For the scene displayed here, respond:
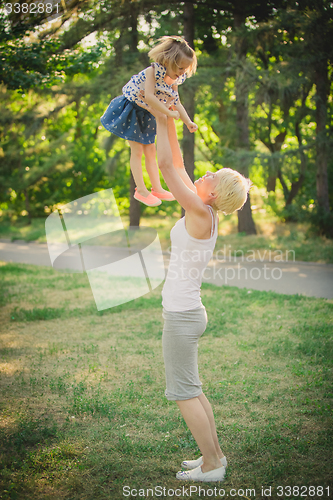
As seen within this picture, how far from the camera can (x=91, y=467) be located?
278 centimetres

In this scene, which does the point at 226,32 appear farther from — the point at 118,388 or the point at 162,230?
the point at 118,388

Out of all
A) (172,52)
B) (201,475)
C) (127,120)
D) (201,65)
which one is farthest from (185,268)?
(201,65)

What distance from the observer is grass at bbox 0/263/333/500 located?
2676 millimetres

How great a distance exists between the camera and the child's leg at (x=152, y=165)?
9.44 ft

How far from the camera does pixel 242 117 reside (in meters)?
12.4

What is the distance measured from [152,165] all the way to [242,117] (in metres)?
10.4

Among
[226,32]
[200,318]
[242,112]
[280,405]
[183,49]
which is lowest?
[280,405]

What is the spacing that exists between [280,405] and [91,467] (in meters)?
1.74

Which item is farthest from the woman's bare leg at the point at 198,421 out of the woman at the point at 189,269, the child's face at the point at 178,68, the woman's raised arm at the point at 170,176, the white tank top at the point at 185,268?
the child's face at the point at 178,68

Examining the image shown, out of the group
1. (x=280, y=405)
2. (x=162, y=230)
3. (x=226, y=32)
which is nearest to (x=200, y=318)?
(x=280, y=405)

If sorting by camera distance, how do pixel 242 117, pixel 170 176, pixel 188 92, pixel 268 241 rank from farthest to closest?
pixel 242 117, pixel 268 241, pixel 188 92, pixel 170 176

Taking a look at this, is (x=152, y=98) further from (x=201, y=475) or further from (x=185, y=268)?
(x=201, y=475)

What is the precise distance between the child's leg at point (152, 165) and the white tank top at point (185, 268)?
66 cm

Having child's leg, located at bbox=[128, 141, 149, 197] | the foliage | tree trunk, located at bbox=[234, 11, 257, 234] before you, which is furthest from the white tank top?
tree trunk, located at bbox=[234, 11, 257, 234]
